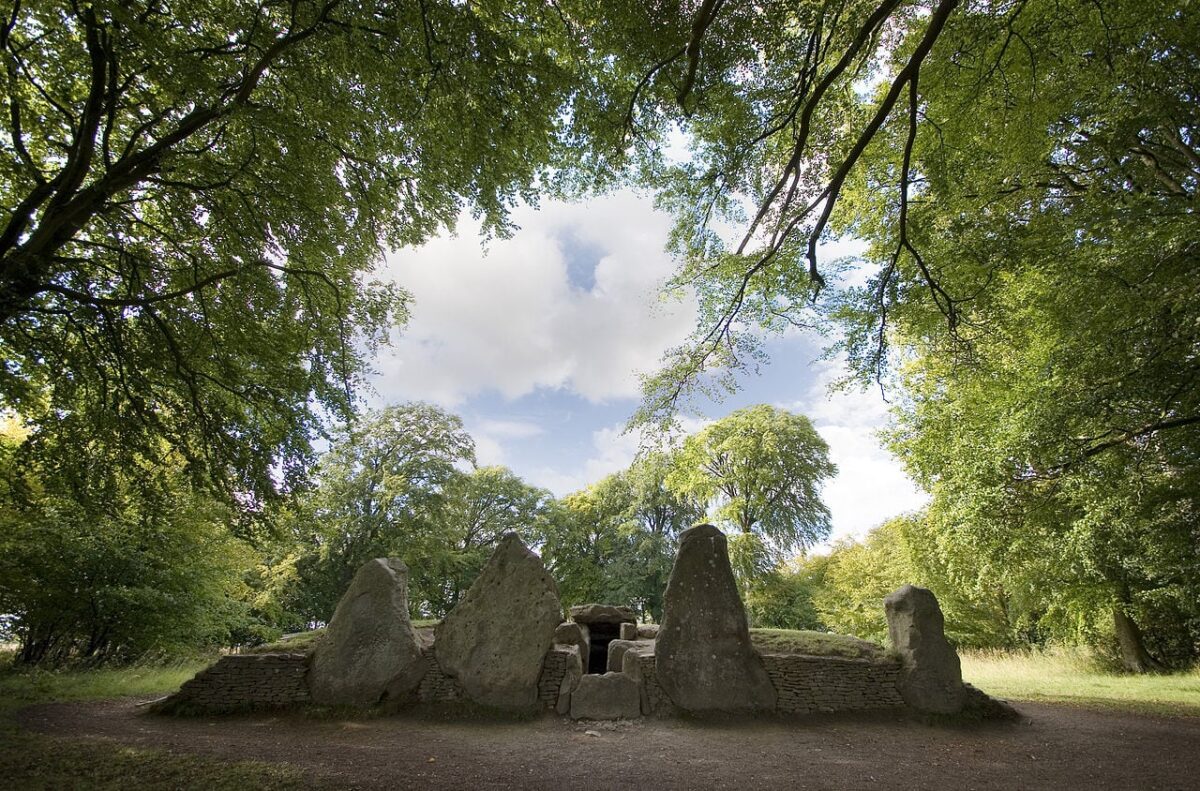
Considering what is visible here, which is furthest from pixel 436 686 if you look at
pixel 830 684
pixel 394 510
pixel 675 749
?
pixel 394 510

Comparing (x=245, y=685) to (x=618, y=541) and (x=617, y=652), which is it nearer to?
(x=617, y=652)

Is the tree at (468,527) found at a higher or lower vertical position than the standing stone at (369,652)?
higher

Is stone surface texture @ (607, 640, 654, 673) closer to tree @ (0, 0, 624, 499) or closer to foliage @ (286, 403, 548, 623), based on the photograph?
tree @ (0, 0, 624, 499)

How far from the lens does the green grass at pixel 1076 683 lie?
10.3 metres

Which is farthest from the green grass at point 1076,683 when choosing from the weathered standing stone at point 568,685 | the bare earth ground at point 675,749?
the weathered standing stone at point 568,685

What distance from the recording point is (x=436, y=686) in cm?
884

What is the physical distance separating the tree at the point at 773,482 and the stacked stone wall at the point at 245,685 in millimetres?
16929

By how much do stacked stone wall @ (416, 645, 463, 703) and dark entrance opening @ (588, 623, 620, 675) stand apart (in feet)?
14.3

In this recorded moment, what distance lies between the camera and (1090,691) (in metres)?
12.2

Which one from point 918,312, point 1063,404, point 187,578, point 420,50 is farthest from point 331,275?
point 1063,404

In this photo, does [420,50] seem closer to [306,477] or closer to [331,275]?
[331,275]

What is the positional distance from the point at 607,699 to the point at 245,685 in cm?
584

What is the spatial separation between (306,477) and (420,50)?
681 centimetres

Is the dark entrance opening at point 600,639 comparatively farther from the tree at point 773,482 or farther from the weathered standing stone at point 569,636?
the tree at point 773,482
